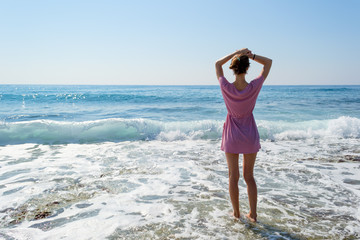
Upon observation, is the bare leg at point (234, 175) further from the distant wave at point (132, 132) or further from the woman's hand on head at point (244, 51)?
the distant wave at point (132, 132)

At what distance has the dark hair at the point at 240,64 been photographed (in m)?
3.02

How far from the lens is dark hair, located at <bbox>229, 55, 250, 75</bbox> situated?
3.02 meters

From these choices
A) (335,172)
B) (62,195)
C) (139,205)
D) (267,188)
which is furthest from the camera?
(335,172)

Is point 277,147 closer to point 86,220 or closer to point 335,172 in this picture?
point 335,172

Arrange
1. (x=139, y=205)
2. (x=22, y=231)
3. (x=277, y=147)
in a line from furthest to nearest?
(x=277, y=147) < (x=139, y=205) < (x=22, y=231)

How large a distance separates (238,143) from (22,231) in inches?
121

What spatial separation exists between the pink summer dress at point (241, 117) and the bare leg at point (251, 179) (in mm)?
157

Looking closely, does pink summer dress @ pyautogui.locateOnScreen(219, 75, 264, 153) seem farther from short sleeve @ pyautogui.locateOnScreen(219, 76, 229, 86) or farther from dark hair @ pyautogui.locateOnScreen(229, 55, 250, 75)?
dark hair @ pyautogui.locateOnScreen(229, 55, 250, 75)

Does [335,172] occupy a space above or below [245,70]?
below

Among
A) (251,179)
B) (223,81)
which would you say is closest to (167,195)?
(251,179)

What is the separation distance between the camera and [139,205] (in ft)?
13.4

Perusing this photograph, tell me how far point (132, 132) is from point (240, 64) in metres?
9.09

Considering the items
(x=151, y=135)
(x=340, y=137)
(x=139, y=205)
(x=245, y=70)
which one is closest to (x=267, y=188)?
(x=139, y=205)

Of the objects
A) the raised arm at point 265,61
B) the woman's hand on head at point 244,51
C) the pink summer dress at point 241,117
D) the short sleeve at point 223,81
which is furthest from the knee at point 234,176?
the woman's hand on head at point 244,51
